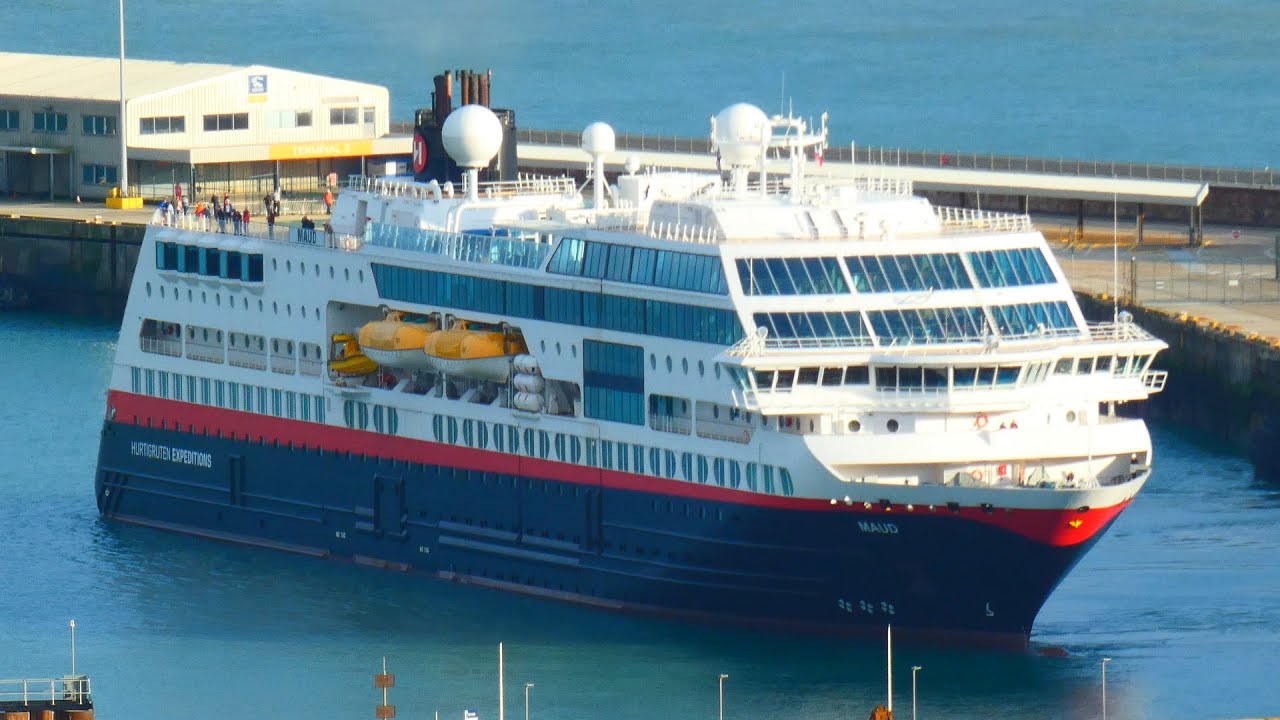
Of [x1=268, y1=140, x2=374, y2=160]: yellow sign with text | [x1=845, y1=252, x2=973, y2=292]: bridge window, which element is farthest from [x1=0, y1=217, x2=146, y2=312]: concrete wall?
[x1=845, y1=252, x2=973, y2=292]: bridge window

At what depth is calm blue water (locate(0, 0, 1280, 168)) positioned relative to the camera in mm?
156000

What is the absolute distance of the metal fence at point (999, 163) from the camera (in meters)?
97.7

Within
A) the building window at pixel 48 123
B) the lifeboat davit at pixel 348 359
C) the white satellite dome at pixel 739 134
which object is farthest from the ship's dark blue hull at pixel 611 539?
the building window at pixel 48 123

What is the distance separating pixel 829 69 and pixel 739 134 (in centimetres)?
11765

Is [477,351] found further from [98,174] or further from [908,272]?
[98,174]

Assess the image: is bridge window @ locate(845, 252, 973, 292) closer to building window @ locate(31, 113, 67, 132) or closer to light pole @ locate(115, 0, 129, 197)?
light pole @ locate(115, 0, 129, 197)

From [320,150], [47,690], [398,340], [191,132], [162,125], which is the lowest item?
[47,690]

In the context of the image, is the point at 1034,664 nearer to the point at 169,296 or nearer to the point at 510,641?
the point at 510,641

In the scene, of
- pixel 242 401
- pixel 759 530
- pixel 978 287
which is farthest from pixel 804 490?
pixel 242 401

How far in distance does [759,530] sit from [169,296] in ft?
59.2

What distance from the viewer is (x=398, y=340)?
59.3 m

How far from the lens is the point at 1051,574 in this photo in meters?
52.7

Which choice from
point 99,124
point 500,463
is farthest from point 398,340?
point 99,124

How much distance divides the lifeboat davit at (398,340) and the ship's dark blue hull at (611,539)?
6.32 feet
